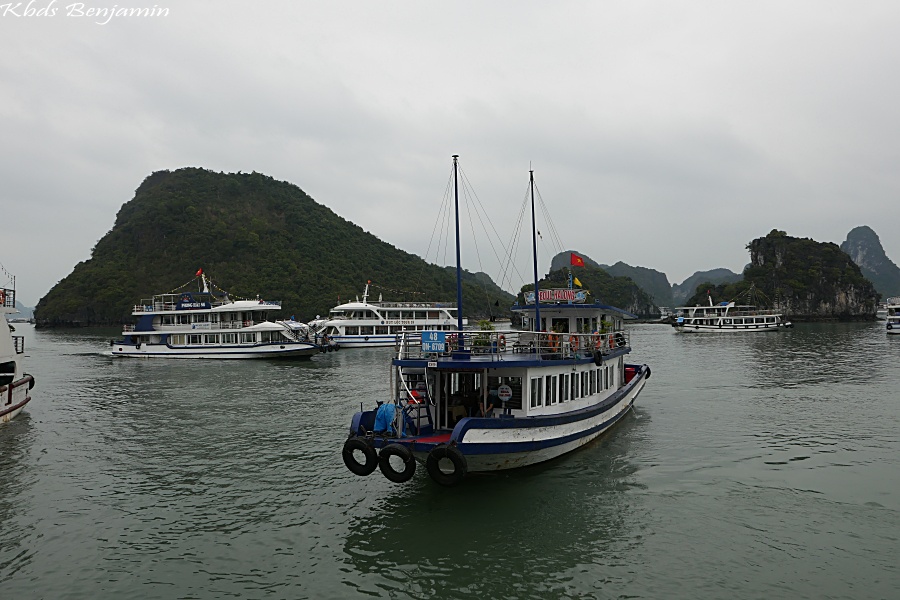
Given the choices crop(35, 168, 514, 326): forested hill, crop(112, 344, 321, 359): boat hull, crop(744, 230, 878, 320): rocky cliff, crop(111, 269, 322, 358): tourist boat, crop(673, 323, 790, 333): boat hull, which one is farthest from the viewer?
crop(744, 230, 878, 320): rocky cliff

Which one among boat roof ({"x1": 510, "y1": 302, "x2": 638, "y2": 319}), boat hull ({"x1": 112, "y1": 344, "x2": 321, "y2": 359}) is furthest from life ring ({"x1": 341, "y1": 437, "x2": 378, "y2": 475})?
boat hull ({"x1": 112, "y1": 344, "x2": 321, "y2": 359})

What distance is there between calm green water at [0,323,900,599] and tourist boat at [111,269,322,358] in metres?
26.0

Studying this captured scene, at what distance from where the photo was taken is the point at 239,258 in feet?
448

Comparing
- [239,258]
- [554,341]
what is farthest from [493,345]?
[239,258]

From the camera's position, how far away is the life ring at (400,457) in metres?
13.3

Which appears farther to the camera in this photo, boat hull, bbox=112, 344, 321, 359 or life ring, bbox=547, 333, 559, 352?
boat hull, bbox=112, 344, 321, 359

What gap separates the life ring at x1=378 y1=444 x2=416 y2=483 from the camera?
13.3 m

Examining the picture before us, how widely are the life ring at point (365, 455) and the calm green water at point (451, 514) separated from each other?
3.25ft

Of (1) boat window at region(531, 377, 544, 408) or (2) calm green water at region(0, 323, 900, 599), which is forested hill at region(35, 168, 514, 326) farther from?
(1) boat window at region(531, 377, 544, 408)

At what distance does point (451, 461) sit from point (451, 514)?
1275mm

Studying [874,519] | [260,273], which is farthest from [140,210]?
[874,519]

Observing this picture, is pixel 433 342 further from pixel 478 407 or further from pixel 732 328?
pixel 732 328

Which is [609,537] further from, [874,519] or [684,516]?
[874,519]

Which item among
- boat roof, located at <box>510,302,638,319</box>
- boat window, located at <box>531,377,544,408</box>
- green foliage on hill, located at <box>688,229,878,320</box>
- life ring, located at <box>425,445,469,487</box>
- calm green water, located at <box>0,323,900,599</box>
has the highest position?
green foliage on hill, located at <box>688,229,878,320</box>
